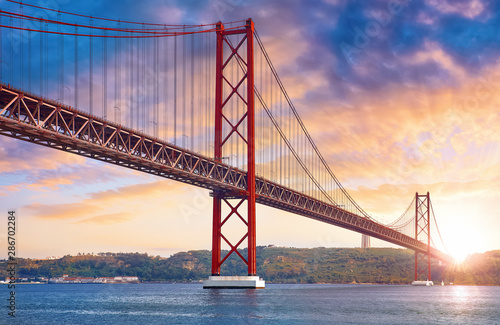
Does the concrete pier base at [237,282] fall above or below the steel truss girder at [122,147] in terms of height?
below

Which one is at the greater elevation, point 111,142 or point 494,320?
point 111,142

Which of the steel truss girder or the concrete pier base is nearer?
the steel truss girder

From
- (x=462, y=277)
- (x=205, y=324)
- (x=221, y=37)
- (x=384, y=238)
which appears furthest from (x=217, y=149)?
(x=462, y=277)

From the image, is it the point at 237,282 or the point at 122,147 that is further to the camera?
the point at 237,282

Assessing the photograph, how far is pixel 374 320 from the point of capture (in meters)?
44.3

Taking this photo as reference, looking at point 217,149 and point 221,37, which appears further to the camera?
point 221,37

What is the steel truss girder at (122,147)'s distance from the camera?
41.5 m

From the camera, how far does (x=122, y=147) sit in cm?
5191

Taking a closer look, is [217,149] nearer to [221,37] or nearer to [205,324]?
[221,37]

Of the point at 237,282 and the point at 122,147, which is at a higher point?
the point at 122,147

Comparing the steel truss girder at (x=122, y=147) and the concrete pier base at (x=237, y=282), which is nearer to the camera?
the steel truss girder at (x=122, y=147)

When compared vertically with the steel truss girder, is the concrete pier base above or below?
below

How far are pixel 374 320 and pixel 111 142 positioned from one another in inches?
924

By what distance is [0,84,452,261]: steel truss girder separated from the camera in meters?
41.5
